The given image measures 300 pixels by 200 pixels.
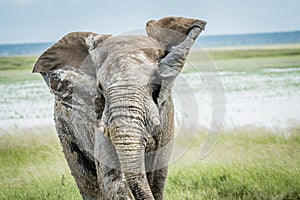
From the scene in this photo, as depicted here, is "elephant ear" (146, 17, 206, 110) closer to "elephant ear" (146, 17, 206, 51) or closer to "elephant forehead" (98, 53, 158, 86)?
"elephant ear" (146, 17, 206, 51)

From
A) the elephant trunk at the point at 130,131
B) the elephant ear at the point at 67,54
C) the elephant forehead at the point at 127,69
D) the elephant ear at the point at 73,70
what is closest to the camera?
the elephant trunk at the point at 130,131

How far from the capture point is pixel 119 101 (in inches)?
193

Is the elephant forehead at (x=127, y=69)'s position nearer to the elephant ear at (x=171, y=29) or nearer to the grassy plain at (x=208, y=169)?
the elephant ear at (x=171, y=29)

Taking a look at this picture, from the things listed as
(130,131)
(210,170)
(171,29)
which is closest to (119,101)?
(130,131)

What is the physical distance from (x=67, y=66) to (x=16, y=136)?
6.16m

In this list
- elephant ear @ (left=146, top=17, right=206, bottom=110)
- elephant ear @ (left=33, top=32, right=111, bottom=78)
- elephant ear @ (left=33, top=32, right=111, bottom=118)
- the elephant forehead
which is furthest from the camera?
elephant ear @ (left=33, top=32, right=111, bottom=78)

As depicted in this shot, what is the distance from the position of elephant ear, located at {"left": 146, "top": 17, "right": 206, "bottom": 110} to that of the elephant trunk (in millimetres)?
389

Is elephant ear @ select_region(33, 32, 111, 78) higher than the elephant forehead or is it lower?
lower

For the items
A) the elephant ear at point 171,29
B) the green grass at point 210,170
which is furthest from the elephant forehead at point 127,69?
the green grass at point 210,170

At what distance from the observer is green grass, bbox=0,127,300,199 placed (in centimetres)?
842

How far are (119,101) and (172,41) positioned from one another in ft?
4.25

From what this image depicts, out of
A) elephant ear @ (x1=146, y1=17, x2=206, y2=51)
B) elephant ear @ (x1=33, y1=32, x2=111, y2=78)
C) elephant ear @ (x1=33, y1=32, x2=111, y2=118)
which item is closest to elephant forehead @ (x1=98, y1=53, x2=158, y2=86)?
elephant ear @ (x1=33, y1=32, x2=111, y2=118)

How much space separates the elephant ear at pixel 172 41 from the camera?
537 cm

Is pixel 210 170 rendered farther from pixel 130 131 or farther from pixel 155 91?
pixel 130 131
